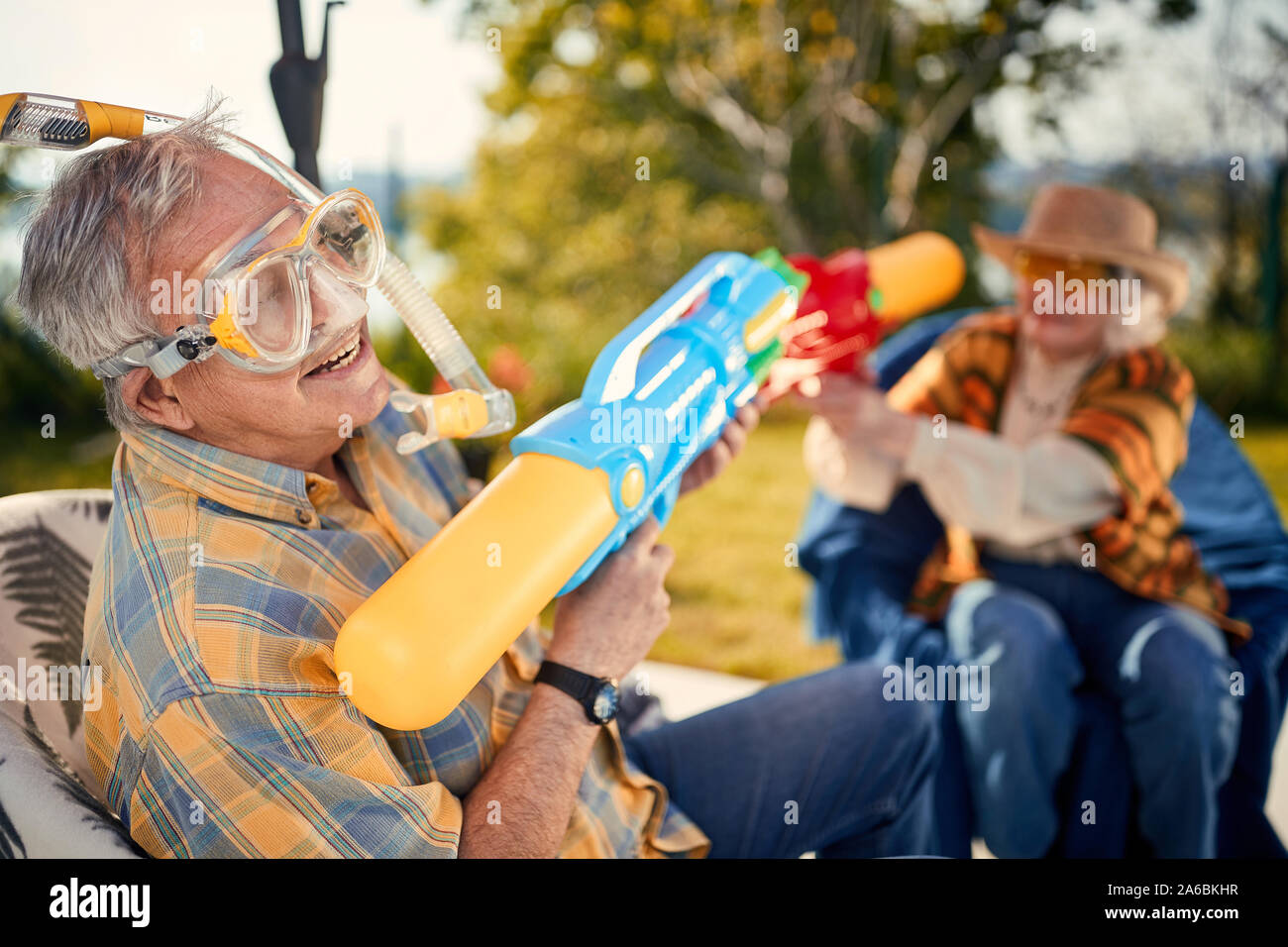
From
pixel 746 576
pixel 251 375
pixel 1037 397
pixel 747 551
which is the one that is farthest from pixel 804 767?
pixel 747 551

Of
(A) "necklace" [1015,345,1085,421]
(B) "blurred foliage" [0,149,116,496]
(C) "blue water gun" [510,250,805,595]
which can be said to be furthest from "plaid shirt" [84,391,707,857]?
(B) "blurred foliage" [0,149,116,496]

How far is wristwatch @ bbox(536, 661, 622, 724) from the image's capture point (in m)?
1.28

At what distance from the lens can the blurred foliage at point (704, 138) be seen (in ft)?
23.0

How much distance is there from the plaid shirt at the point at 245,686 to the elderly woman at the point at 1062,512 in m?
1.18

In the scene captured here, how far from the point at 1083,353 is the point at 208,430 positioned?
1978 millimetres

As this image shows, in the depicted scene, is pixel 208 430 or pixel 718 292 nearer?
pixel 208 430

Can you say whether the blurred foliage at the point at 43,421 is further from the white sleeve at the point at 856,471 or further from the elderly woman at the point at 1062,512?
the elderly woman at the point at 1062,512

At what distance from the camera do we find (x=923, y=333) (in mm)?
2818

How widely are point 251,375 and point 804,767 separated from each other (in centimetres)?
100

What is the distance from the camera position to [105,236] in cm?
116

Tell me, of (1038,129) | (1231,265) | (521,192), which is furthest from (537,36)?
(1231,265)

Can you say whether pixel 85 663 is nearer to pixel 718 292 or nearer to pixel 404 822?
pixel 404 822

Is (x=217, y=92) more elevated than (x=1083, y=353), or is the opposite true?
(x=217, y=92)
